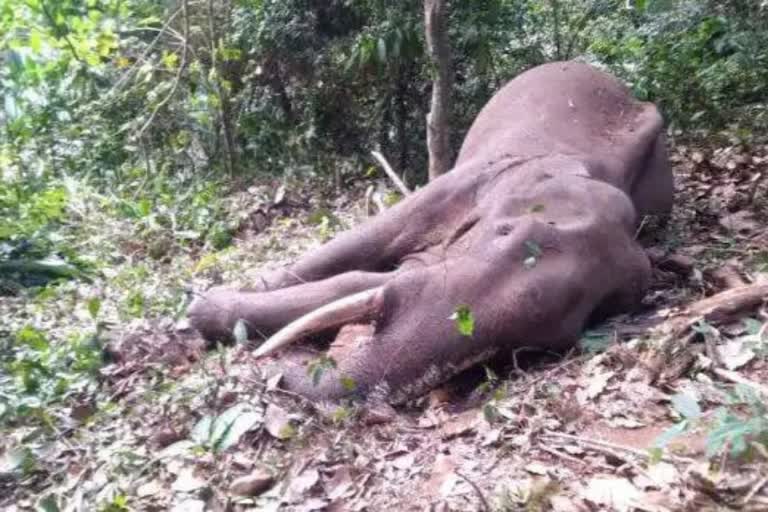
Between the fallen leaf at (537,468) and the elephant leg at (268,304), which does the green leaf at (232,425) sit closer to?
the elephant leg at (268,304)

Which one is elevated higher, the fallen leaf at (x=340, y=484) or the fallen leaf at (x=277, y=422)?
the fallen leaf at (x=277, y=422)

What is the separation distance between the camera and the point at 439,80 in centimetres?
489

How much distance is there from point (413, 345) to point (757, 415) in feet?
4.17

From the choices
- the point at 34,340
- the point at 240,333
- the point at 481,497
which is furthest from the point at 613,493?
the point at 34,340

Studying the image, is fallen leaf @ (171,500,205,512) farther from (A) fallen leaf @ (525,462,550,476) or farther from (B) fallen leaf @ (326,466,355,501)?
(A) fallen leaf @ (525,462,550,476)

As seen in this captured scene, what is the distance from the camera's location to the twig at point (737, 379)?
8.25ft

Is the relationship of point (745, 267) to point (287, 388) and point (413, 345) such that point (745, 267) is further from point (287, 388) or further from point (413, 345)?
point (287, 388)

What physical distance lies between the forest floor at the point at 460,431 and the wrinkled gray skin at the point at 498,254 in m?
0.13

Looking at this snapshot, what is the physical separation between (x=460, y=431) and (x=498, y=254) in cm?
71

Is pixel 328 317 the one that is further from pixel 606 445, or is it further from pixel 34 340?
pixel 34 340

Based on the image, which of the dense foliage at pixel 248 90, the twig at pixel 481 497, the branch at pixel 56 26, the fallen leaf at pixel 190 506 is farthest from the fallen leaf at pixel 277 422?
the branch at pixel 56 26

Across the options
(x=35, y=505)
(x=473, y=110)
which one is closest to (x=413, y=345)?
(x=35, y=505)

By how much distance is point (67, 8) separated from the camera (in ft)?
24.7

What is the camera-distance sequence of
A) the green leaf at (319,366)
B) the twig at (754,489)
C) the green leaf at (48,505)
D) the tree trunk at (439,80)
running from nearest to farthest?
the twig at (754,489) → the green leaf at (48,505) → the green leaf at (319,366) → the tree trunk at (439,80)
